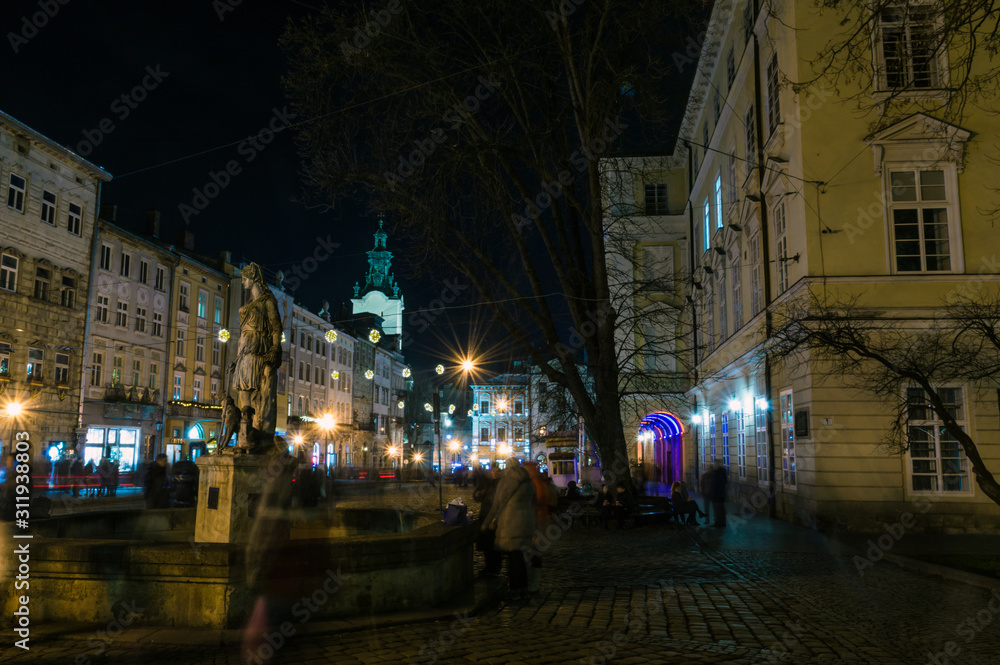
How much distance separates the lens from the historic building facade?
33.0m

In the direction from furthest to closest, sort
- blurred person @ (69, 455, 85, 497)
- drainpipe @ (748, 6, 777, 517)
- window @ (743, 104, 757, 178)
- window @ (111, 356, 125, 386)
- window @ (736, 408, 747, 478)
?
window @ (111, 356, 125, 386) → blurred person @ (69, 455, 85, 497) → window @ (736, 408, 747, 478) → window @ (743, 104, 757, 178) → drainpipe @ (748, 6, 777, 517)

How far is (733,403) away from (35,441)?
92.8 ft

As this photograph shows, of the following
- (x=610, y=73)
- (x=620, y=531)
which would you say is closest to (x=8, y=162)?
(x=610, y=73)

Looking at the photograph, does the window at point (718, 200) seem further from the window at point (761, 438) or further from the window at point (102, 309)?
the window at point (102, 309)

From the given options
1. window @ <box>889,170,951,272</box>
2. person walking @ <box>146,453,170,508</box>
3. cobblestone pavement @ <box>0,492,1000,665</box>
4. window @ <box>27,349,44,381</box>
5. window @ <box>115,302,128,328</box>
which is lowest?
cobblestone pavement @ <box>0,492,1000,665</box>

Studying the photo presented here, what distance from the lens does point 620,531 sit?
18.8 metres

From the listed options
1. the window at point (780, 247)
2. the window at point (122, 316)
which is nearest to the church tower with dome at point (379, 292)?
the window at point (122, 316)

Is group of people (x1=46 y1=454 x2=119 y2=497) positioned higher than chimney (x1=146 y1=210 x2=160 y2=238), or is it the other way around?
chimney (x1=146 y1=210 x2=160 y2=238)

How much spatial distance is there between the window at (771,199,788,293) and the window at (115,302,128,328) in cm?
3329

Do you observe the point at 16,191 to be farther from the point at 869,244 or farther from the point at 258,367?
the point at 869,244

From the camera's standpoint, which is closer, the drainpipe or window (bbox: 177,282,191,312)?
the drainpipe

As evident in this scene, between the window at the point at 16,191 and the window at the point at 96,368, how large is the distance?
27.1ft

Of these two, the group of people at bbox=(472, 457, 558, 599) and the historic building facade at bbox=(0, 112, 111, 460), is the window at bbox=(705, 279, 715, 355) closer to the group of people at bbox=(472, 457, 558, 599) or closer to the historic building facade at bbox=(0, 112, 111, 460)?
the group of people at bbox=(472, 457, 558, 599)

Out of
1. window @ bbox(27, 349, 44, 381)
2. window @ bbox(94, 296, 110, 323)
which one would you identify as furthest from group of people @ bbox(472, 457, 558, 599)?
window @ bbox(94, 296, 110, 323)
